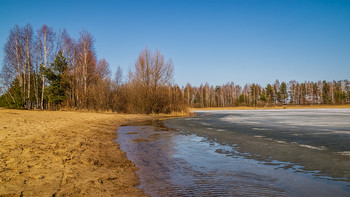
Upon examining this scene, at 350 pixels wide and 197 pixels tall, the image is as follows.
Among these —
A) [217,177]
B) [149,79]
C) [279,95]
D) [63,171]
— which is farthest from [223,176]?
[279,95]

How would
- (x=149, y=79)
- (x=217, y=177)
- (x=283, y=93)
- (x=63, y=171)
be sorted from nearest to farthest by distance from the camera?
1. (x=217, y=177)
2. (x=63, y=171)
3. (x=149, y=79)
4. (x=283, y=93)

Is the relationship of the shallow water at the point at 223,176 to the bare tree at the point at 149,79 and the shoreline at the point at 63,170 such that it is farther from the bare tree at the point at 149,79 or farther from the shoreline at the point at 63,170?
the bare tree at the point at 149,79

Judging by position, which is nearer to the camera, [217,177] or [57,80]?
[217,177]

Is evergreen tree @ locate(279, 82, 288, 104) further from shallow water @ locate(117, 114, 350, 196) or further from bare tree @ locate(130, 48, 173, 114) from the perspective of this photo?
shallow water @ locate(117, 114, 350, 196)

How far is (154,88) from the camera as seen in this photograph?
25.0m

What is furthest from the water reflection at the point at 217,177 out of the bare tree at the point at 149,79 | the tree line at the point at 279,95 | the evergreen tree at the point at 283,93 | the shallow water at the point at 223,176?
the evergreen tree at the point at 283,93

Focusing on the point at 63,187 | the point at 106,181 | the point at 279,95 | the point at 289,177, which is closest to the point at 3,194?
the point at 63,187

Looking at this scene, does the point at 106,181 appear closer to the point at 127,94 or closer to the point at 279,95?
the point at 127,94

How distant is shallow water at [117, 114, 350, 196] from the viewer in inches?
122

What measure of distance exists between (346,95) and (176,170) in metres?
99.1

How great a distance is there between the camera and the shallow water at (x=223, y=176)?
3.11 meters

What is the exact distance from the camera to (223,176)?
382cm

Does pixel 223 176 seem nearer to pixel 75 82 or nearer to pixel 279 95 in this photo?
pixel 75 82

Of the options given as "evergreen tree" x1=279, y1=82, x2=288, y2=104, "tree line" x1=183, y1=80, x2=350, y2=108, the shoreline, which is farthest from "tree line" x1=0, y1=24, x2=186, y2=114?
"evergreen tree" x1=279, y1=82, x2=288, y2=104
